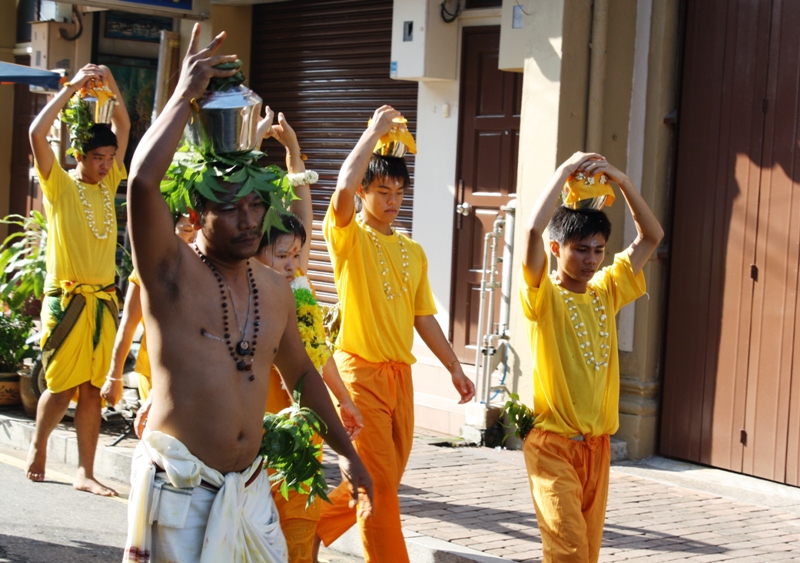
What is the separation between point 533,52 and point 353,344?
12.5 feet

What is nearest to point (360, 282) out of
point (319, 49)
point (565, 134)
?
point (565, 134)

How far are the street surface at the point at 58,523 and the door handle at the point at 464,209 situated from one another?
3.64m

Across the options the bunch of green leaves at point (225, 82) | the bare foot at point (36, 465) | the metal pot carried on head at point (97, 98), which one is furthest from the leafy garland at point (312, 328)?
the bare foot at point (36, 465)

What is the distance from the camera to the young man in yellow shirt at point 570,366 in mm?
4953

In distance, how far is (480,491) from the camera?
7.64m

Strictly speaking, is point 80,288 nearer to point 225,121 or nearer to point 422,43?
point 422,43

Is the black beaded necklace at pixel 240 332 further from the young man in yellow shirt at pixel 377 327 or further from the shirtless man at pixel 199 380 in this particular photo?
the young man in yellow shirt at pixel 377 327

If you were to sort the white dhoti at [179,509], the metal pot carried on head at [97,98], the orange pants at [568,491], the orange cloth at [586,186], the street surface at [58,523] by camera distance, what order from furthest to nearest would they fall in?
the metal pot carried on head at [97,98]
the street surface at [58,523]
the orange cloth at [586,186]
the orange pants at [568,491]
the white dhoti at [179,509]

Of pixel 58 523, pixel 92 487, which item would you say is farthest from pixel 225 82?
pixel 92 487

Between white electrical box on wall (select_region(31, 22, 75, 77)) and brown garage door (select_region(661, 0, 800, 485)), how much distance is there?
7989 mm

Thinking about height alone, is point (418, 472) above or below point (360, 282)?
below

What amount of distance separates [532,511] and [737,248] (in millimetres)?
2426

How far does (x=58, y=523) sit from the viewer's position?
269 inches

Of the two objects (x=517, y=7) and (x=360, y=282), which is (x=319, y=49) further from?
(x=360, y=282)
